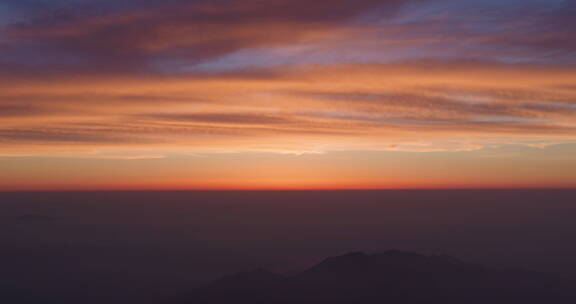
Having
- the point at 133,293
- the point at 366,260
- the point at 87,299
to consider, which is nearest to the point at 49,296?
the point at 87,299

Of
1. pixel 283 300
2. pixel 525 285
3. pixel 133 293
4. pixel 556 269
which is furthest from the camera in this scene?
pixel 556 269

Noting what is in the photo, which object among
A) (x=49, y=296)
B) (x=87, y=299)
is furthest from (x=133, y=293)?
(x=49, y=296)

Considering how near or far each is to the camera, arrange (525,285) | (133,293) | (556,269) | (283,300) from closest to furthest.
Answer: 1. (283,300)
2. (525,285)
3. (133,293)
4. (556,269)

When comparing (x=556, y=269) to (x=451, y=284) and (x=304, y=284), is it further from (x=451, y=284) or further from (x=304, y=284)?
(x=304, y=284)

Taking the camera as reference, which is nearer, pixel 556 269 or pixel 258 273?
pixel 258 273

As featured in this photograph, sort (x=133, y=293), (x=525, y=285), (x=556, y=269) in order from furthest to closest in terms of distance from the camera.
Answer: (x=556, y=269) < (x=133, y=293) < (x=525, y=285)

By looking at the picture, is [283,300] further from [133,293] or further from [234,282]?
[133,293]
